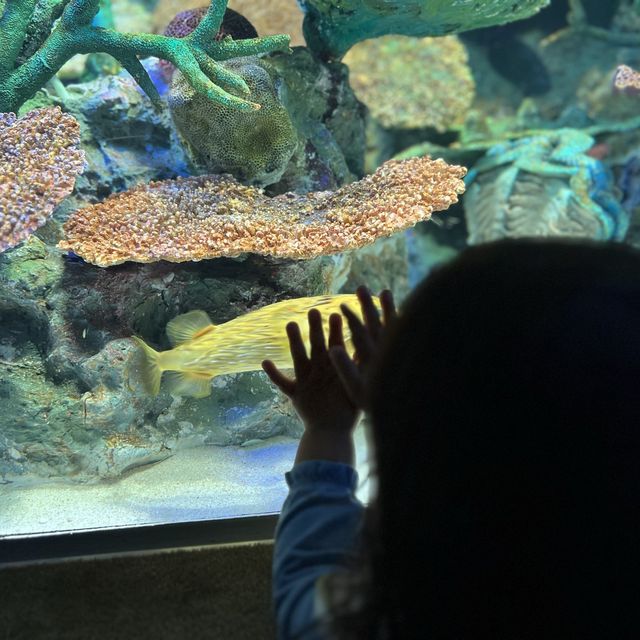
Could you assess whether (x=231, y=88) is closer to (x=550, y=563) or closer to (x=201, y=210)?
(x=201, y=210)

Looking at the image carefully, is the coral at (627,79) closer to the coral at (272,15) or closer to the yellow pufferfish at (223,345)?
the coral at (272,15)

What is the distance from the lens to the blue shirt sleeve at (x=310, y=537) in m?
0.92

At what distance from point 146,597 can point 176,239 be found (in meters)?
1.15

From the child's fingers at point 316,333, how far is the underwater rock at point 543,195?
312cm

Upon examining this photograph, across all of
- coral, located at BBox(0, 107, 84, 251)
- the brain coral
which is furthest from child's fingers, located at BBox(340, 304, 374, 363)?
the brain coral

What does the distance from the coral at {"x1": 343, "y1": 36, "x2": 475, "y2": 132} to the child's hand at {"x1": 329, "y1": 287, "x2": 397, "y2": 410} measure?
4.60 m

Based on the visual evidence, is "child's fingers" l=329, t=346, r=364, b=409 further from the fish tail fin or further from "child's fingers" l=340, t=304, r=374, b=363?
the fish tail fin

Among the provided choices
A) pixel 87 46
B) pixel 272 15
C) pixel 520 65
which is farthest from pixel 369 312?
pixel 520 65

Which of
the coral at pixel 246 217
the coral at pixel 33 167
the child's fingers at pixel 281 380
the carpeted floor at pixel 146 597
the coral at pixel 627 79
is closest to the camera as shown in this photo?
the child's fingers at pixel 281 380

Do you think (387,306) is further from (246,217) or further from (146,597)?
(246,217)

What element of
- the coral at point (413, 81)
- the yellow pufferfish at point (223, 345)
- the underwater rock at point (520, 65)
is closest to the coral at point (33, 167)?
the yellow pufferfish at point (223, 345)

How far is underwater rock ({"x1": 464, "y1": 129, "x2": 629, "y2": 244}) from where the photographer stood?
12.7 ft

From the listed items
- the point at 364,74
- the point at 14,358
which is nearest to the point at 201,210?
the point at 14,358

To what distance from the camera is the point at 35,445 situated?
6.66 feet
